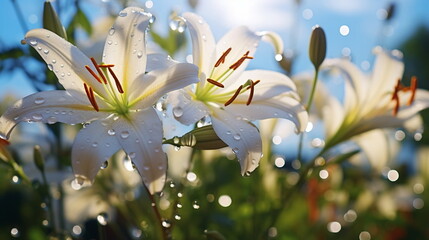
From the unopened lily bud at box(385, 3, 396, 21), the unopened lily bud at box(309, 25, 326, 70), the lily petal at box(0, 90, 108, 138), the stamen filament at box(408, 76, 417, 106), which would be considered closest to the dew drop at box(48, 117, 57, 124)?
the lily petal at box(0, 90, 108, 138)

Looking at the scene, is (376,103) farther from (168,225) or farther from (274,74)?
(168,225)

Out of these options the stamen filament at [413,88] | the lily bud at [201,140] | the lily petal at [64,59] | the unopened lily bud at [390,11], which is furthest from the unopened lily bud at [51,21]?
the unopened lily bud at [390,11]

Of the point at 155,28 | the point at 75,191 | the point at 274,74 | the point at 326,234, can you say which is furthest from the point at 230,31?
the point at 326,234

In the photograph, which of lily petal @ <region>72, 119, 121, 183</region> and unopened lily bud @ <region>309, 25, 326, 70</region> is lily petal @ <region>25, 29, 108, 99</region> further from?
unopened lily bud @ <region>309, 25, 326, 70</region>

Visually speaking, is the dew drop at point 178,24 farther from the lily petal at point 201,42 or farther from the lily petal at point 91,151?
the lily petal at point 91,151

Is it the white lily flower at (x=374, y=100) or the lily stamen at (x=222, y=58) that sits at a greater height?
the lily stamen at (x=222, y=58)
